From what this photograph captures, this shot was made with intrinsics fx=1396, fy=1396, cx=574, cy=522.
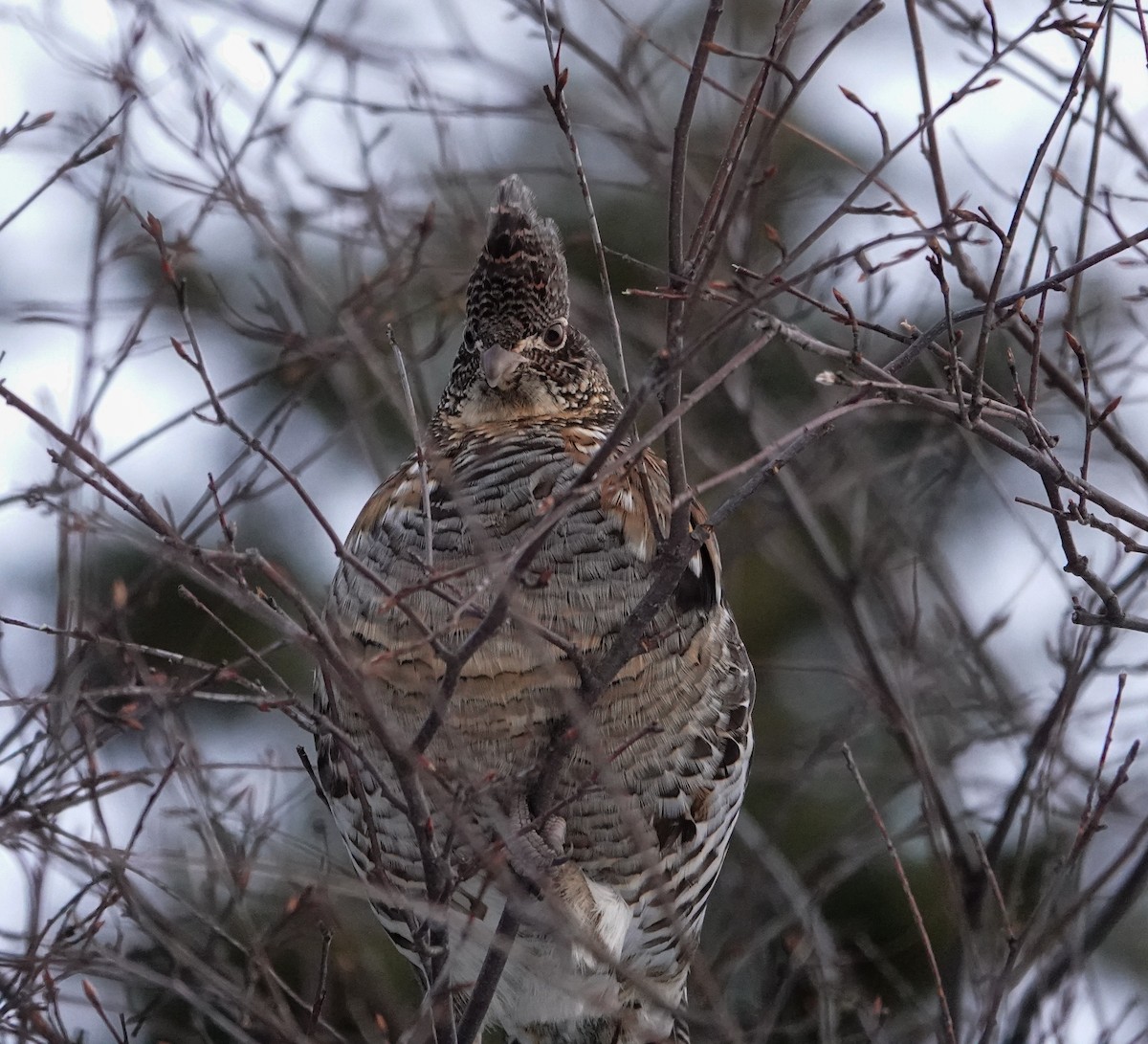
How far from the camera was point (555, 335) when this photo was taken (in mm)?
4891

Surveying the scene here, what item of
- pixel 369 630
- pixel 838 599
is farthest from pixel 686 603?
pixel 838 599

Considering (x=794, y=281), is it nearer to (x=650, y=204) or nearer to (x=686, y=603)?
(x=686, y=603)

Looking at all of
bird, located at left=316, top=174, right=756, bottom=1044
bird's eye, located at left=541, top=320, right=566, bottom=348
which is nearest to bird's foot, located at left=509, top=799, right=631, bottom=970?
bird, located at left=316, top=174, right=756, bottom=1044

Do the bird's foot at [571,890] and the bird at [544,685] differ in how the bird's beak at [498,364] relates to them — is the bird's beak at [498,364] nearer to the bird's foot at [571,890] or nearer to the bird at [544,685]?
the bird at [544,685]

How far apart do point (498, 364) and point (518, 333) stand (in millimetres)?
223

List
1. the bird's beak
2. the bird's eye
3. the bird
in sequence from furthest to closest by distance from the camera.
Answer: the bird's eye → the bird's beak → the bird

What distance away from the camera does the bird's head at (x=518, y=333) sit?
15.5 feet

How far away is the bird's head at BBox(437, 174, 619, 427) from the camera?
4.72 m

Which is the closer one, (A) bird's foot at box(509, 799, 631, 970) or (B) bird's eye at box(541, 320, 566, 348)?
(A) bird's foot at box(509, 799, 631, 970)

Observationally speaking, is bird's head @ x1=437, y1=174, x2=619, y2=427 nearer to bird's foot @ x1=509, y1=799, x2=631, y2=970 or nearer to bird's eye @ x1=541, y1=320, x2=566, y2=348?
bird's eye @ x1=541, y1=320, x2=566, y2=348

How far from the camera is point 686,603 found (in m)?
4.25

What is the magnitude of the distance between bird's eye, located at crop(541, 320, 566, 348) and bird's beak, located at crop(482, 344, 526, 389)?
17 cm

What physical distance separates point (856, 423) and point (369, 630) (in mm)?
2935

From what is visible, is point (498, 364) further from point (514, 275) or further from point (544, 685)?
point (544, 685)
